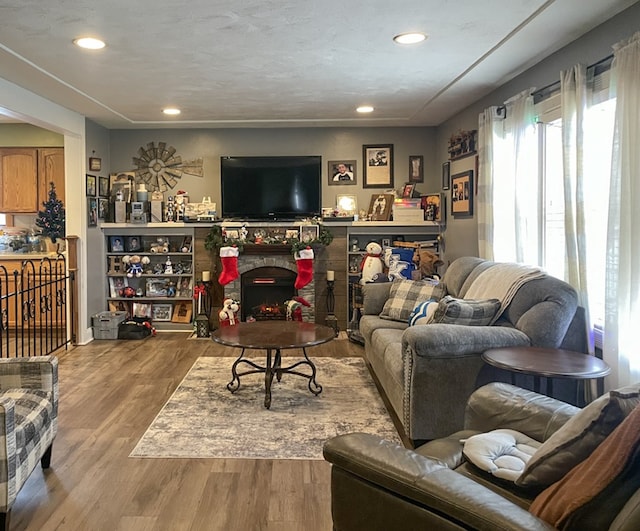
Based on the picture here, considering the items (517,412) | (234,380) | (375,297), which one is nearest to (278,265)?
(375,297)

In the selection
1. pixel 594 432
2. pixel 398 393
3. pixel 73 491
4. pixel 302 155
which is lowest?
pixel 73 491

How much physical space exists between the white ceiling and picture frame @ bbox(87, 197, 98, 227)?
105cm

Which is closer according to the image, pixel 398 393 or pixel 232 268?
pixel 398 393

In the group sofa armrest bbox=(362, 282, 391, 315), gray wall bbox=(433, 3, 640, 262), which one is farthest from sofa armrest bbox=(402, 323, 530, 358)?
sofa armrest bbox=(362, 282, 391, 315)

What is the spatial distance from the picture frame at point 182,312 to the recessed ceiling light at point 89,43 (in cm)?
369

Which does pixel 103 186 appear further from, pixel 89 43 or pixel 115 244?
pixel 89 43

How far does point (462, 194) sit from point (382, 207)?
1.16 metres

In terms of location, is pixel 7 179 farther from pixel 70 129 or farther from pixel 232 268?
pixel 232 268

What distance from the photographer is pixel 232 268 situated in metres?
6.25

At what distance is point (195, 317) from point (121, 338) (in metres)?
0.84

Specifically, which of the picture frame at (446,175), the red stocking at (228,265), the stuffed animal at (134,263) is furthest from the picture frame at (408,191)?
the stuffed animal at (134,263)

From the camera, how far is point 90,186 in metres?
6.04

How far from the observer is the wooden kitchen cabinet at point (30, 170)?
21.9 feet

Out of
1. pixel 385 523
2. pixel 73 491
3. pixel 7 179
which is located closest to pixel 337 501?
pixel 385 523
